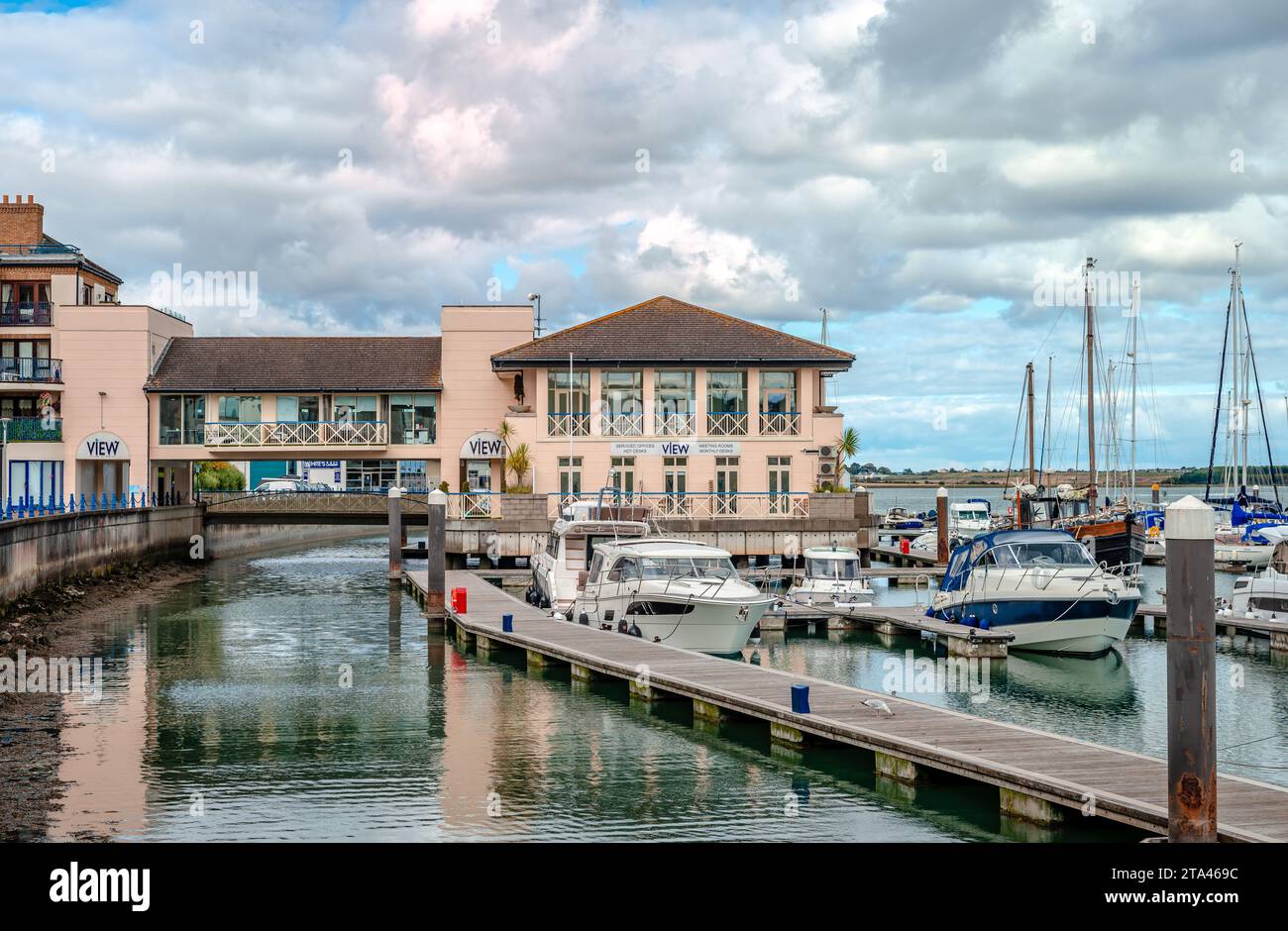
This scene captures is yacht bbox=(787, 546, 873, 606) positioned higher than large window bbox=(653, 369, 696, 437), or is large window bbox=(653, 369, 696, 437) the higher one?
large window bbox=(653, 369, 696, 437)

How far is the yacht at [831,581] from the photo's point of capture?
39.6 m

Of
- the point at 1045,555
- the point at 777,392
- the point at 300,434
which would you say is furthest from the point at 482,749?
the point at 300,434

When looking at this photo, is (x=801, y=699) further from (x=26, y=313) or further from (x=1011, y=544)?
(x=26, y=313)

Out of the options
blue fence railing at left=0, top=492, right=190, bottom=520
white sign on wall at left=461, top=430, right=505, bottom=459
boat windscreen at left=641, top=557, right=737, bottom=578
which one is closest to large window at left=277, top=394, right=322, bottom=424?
blue fence railing at left=0, top=492, right=190, bottom=520

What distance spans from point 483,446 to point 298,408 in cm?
896

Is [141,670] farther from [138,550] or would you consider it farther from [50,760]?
[138,550]

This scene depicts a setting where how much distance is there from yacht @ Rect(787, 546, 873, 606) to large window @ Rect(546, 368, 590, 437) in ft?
47.7

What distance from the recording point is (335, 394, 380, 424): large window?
193ft

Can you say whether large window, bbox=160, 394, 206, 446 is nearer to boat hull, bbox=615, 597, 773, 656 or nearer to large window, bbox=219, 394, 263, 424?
large window, bbox=219, 394, 263, 424

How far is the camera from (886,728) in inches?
748

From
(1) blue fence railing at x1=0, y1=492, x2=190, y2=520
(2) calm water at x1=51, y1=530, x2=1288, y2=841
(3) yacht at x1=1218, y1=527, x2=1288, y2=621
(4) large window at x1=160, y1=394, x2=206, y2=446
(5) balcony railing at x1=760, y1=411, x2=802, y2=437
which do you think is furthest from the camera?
(4) large window at x1=160, y1=394, x2=206, y2=446

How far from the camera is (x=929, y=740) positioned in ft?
59.8
